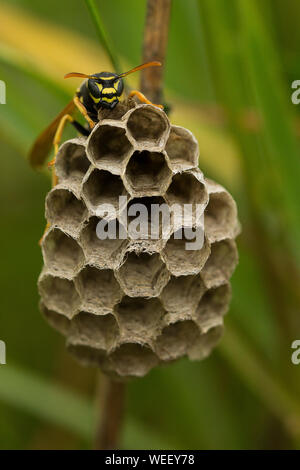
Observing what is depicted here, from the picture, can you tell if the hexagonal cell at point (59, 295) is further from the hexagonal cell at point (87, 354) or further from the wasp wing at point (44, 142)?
the wasp wing at point (44, 142)

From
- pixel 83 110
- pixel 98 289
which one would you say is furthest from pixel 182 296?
pixel 83 110

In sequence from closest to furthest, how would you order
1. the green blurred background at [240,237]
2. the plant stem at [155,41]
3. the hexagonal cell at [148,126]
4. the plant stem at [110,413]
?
the hexagonal cell at [148,126] < the plant stem at [155,41] < the plant stem at [110,413] < the green blurred background at [240,237]

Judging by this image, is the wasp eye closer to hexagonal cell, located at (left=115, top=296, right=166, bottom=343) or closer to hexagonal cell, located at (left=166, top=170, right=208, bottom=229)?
hexagonal cell, located at (left=166, top=170, right=208, bottom=229)

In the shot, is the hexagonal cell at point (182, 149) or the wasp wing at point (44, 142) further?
the wasp wing at point (44, 142)

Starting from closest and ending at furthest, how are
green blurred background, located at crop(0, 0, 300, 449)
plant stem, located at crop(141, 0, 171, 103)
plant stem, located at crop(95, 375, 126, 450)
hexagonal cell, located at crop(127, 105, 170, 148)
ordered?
hexagonal cell, located at crop(127, 105, 170, 148) → plant stem, located at crop(141, 0, 171, 103) → plant stem, located at crop(95, 375, 126, 450) → green blurred background, located at crop(0, 0, 300, 449)

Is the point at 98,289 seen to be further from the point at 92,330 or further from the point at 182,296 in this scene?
the point at 182,296

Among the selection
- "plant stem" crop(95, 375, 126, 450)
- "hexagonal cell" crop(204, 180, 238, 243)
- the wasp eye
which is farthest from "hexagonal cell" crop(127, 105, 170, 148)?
"plant stem" crop(95, 375, 126, 450)

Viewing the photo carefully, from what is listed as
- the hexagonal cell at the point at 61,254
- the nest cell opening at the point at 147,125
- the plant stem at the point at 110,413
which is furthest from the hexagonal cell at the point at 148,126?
the plant stem at the point at 110,413
